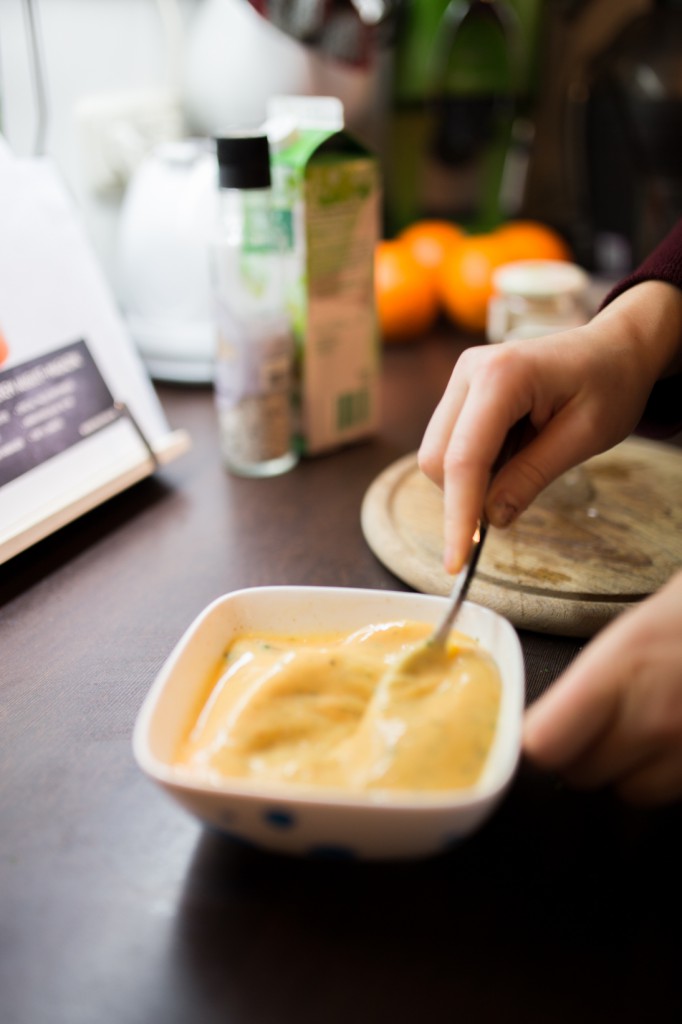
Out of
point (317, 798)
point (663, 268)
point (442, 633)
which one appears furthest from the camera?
point (663, 268)

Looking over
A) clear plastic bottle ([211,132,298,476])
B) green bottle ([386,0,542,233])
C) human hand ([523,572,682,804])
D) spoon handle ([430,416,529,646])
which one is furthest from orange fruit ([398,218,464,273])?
→ human hand ([523,572,682,804])

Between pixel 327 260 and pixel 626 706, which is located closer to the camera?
pixel 626 706

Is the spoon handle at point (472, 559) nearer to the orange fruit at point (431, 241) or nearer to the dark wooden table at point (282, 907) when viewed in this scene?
the dark wooden table at point (282, 907)

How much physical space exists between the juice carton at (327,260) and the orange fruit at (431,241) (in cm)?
43

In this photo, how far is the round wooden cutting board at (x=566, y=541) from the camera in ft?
2.10

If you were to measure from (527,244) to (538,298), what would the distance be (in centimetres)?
26

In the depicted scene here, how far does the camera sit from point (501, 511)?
597 millimetres

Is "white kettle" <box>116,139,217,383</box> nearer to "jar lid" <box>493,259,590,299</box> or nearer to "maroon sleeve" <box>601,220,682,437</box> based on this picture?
"jar lid" <box>493,259,590,299</box>

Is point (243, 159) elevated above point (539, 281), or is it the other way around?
point (243, 159)

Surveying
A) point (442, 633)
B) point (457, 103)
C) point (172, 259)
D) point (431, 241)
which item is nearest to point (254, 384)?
point (172, 259)

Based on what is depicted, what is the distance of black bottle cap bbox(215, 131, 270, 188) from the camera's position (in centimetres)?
77

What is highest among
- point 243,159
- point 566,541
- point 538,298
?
point 243,159

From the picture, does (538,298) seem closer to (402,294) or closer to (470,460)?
(402,294)

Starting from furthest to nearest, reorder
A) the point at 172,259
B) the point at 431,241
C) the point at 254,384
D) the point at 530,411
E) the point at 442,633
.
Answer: the point at 431,241, the point at 172,259, the point at 254,384, the point at 530,411, the point at 442,633
